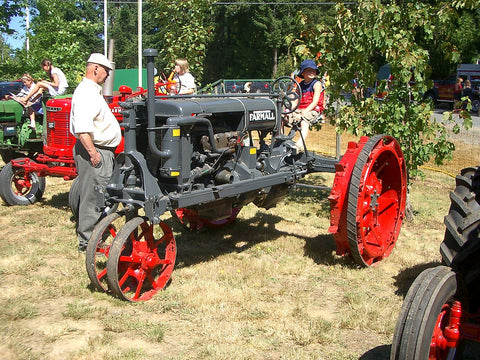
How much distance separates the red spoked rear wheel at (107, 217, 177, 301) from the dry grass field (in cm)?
12

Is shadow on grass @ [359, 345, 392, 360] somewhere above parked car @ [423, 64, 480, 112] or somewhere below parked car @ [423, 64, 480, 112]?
below

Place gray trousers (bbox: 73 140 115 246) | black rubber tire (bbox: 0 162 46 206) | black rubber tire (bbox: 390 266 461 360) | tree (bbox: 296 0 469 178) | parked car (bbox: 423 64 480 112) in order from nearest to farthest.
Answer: black rubber tire (bbox: 390 266 461 360), gray trousers (bbox: 73 140 115 246), tree (bbox: 296 0 469 178), black rubber tire (bbox: 0 162 46 206), parked car (bbox: 423 64 480 112)

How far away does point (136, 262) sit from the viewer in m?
4.25

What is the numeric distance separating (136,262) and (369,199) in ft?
7.29

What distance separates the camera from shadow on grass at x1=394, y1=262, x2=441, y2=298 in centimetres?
459

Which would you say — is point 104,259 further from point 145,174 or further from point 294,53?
point 294,53

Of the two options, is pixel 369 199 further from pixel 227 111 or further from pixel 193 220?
pixel 193 220

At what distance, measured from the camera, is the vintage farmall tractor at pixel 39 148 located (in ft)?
22.4

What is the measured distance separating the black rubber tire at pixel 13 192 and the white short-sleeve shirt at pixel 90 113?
9.16 feet

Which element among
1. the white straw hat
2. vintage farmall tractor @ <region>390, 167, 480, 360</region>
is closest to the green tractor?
the white straw hat

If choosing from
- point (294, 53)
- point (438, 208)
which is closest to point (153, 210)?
point (294, 53)

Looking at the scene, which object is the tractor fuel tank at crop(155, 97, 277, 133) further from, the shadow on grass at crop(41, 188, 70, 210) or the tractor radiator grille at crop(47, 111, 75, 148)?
the shadow on grass at crop(41, 188, 70, 210)

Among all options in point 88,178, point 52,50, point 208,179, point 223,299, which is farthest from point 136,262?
point 52,50

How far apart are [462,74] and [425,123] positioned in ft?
70.7
